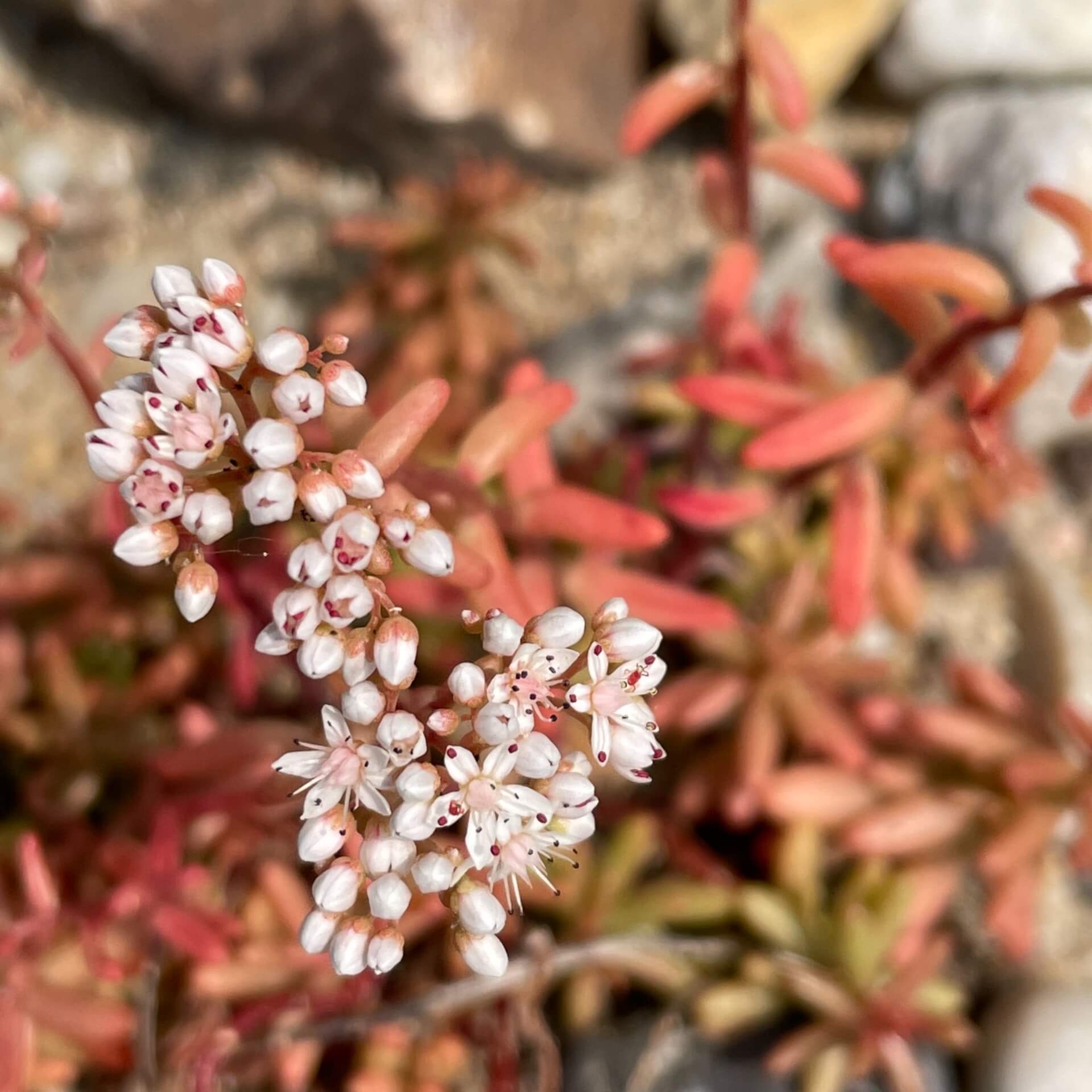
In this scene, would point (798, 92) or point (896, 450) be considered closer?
point (798, 92)

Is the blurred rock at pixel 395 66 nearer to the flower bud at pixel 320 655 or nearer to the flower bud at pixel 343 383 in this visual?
the flower bud at pixel 343 383

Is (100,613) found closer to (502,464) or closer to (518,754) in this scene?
(502,464)

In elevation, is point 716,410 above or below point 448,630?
above

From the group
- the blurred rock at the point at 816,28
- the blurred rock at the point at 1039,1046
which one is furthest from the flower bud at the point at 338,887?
the blurred rock at the point at 816,28

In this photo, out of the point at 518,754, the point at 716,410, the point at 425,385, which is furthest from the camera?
the point at 716,410

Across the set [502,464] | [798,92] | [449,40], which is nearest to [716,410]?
[502,464]

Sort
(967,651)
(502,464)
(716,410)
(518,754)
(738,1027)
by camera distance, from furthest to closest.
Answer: (967,651) < (738,1027) < (716,410) < (502,464) < (518,754)
